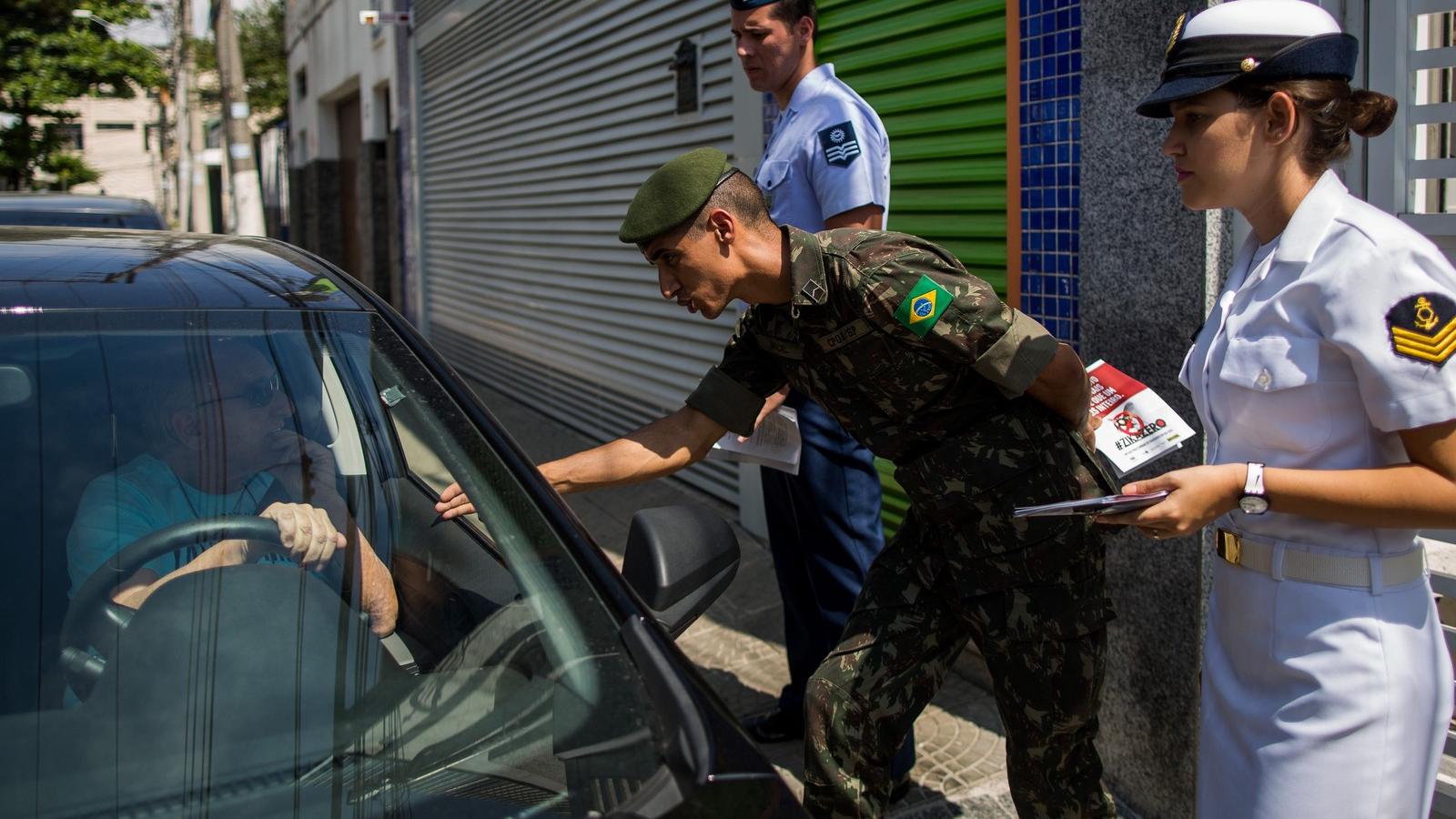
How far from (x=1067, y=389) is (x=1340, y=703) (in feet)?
2.31

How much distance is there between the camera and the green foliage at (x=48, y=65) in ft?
65.5

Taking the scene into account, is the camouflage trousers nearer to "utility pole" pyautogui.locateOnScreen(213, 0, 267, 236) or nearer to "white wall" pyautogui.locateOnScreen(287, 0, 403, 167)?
"white wall" pyautogui.locateOnScreen(287, 0, 403, 167)

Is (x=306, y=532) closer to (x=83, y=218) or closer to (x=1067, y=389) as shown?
(x=1067, y=389)

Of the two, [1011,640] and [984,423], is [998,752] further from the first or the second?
[984,423]

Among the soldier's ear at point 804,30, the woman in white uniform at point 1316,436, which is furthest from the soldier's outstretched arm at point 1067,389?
the soldier's ear at point 804,30

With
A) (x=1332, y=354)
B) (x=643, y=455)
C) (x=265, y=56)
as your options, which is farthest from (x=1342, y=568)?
(x=265, y=56)

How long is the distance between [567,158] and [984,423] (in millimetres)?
6397

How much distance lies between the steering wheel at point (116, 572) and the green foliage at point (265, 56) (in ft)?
103

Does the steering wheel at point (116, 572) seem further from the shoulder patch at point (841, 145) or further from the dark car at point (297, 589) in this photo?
the shoulder patch at point (841, 145)

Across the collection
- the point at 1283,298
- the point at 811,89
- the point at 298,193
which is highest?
the point at 298,193

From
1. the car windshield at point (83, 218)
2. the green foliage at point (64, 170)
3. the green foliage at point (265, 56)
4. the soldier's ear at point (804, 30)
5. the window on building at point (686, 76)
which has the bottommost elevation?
the car windshield at point (83, 218)

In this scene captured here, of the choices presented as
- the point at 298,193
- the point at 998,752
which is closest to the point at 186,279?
the point at 998,752

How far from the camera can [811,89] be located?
3.29 meters

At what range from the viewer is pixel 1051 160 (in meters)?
3.46
